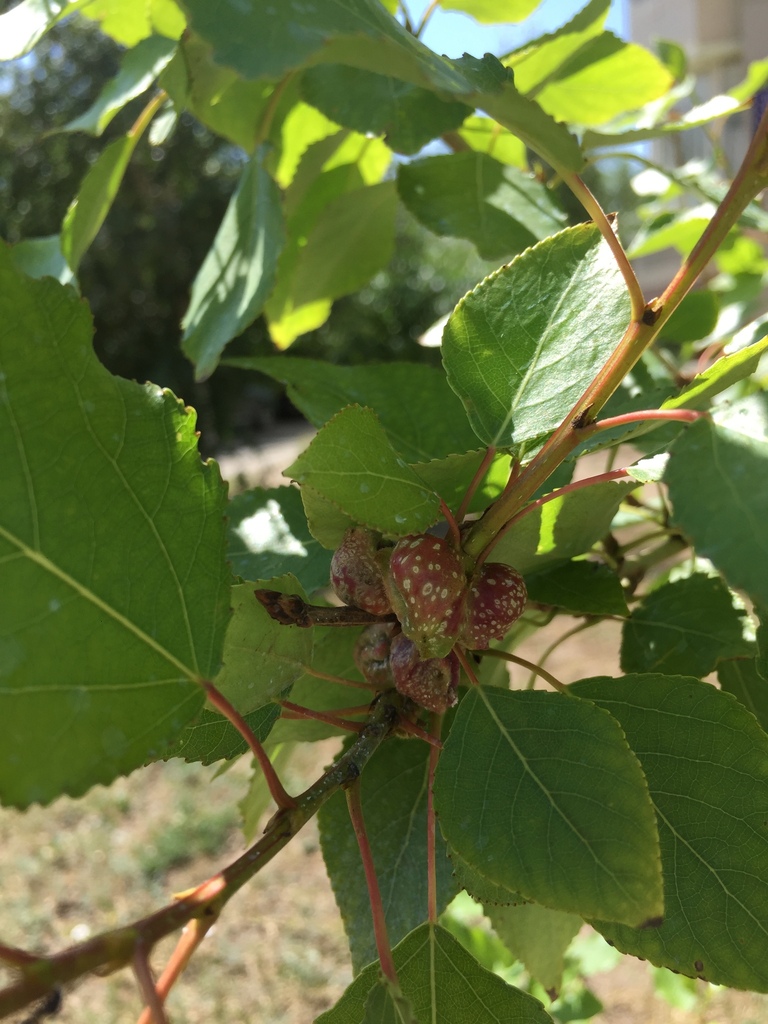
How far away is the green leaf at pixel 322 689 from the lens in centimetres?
56

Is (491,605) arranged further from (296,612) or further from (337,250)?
(337,250)

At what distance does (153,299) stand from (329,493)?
6045mm

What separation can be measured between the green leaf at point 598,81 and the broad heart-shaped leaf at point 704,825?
543 millimetres

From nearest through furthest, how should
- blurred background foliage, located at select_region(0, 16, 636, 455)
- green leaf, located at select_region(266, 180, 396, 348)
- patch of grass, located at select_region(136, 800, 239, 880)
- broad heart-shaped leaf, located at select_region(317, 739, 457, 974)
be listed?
broad heart-shaped leaf, located at select_region(317, 739, 457, 974) < green leaf, located at select_region(266, 180, 396, 348) < patch of grass, located at select_region(136, 800, 239, 880) < blurred background foliage, located at select_region(0, 16, 636, 455)

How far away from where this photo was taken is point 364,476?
407 millimetres

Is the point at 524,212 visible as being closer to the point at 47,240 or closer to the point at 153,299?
the point at 47,240

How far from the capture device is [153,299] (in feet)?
19.8

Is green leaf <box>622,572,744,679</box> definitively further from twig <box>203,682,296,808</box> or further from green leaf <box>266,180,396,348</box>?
green leaf <box>266,180,396,348</box>

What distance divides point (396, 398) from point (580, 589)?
20 cm

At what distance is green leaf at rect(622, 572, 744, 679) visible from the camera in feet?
1.90

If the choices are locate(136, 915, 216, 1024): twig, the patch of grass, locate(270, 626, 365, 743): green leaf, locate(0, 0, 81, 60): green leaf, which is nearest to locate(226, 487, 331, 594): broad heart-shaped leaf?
locate(270, 626, 365, 743): green leaf

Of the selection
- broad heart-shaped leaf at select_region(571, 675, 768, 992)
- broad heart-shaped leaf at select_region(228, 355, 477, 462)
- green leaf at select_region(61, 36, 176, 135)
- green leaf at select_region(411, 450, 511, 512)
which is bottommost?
broad heart-shaped leaf at select_region(571, 675, 768, 992)

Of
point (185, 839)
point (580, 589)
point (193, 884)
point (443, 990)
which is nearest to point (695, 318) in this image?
point (580, 589)

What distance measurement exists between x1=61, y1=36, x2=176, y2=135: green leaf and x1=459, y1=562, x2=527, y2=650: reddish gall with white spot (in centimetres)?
Result: 49
